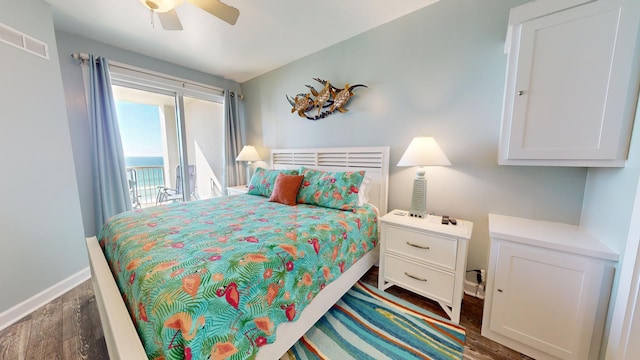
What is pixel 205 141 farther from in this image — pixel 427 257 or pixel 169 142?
pixel 427 257

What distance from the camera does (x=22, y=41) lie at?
1753 mm

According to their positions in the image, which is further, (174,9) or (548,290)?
(174,9)

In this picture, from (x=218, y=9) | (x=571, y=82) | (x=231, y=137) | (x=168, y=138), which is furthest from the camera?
(x=231, y=137)

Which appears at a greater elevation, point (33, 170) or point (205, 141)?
point (205, 141)

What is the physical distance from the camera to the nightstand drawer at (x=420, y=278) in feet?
5.34

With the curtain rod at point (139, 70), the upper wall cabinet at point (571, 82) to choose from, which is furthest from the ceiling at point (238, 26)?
the upper wall cabinet at point (571, 82)

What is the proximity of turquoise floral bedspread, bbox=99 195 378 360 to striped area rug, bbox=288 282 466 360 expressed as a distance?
0.37 meters

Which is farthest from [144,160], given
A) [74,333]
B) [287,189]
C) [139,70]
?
[287,189]

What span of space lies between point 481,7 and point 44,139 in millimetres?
3892

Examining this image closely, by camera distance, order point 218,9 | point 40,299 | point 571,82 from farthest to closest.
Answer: point 40,299 < point 218,9 < point 571,82

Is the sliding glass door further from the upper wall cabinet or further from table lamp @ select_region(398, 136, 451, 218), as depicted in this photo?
the upper wall cabinet

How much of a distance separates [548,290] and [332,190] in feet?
5.23

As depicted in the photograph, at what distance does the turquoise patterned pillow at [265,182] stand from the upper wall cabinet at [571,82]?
6.74ft

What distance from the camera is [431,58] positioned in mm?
2008
